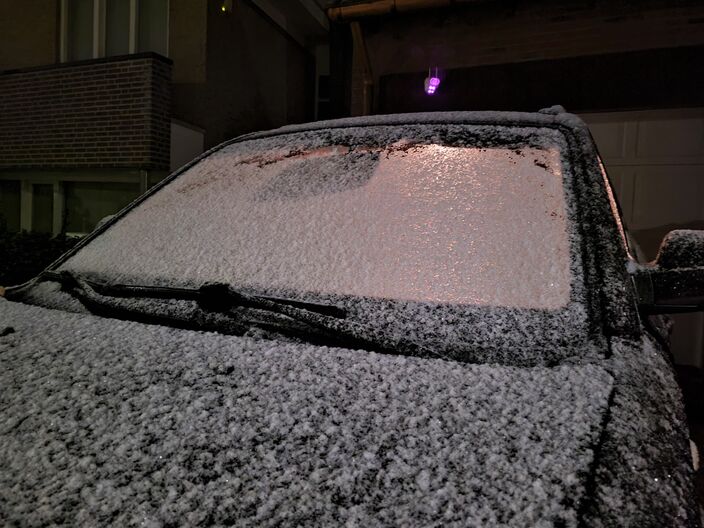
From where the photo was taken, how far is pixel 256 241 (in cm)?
137

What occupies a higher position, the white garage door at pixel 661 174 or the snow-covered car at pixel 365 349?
the white garage door at pixel 661 174

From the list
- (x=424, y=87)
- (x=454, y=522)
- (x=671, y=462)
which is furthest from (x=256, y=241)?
(x=424, y=87)

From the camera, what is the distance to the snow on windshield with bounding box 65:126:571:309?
3.71ft

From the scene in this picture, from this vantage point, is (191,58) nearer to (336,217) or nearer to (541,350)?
(336,217)

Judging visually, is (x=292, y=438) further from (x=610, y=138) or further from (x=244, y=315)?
(x=610, y=138)

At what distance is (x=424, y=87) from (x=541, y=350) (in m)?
5.47

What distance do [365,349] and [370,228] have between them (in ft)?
1.19

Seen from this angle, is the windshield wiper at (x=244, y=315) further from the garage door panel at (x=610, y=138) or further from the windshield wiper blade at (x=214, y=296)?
the garage door panel at (x=610, y=138)

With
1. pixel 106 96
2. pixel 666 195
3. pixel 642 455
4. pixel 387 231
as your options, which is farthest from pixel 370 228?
pixel 106 96

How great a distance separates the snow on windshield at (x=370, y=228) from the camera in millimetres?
1130

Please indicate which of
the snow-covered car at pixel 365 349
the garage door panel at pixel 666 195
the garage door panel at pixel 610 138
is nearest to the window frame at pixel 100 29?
the garage door panel at pixel 610 138

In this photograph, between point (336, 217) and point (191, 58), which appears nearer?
point (336, 217)

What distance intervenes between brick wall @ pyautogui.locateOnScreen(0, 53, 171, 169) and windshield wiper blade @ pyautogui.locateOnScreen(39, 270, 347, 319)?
21.0 feet

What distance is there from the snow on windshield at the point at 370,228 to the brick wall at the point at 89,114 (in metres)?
6.19
